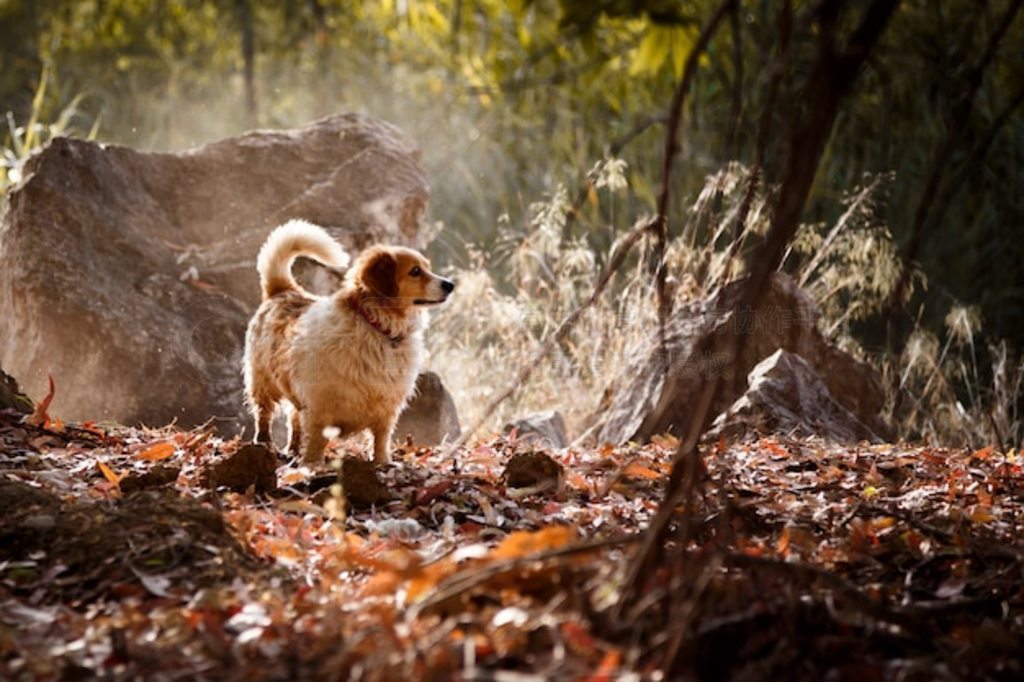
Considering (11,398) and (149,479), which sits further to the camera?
(11,398)

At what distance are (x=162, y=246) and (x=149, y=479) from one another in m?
3.81

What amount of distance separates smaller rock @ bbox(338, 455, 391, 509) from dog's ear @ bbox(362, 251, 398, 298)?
137 centimetres

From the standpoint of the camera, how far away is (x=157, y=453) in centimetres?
450

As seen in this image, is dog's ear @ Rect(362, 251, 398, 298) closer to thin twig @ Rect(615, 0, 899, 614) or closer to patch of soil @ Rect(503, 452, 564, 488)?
patch of soil @ Rect(503, 452, 564, 488)

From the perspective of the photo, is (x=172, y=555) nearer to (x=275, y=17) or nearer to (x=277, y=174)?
(x=277, y=174)

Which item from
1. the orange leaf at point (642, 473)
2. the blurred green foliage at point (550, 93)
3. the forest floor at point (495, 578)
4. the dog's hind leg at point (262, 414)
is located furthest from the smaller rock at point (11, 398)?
the orange leaf at point (642, 473)

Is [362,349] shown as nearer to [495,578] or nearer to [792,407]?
A: [792,407]

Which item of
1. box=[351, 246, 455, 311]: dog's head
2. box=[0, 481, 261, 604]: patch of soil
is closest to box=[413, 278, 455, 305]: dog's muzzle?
box=[351, 246, 455, 311]: dog's head

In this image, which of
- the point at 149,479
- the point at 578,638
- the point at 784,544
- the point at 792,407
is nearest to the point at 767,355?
the point at 792,407

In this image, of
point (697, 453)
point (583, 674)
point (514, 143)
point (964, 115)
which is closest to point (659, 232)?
point (697, 453)

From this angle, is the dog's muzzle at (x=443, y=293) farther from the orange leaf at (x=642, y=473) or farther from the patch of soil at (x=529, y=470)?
the orange leaf at (x=642, y=473)

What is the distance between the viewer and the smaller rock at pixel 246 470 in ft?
12.9

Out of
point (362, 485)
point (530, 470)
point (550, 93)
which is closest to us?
point (362, 485)

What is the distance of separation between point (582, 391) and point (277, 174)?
8.76 feet
